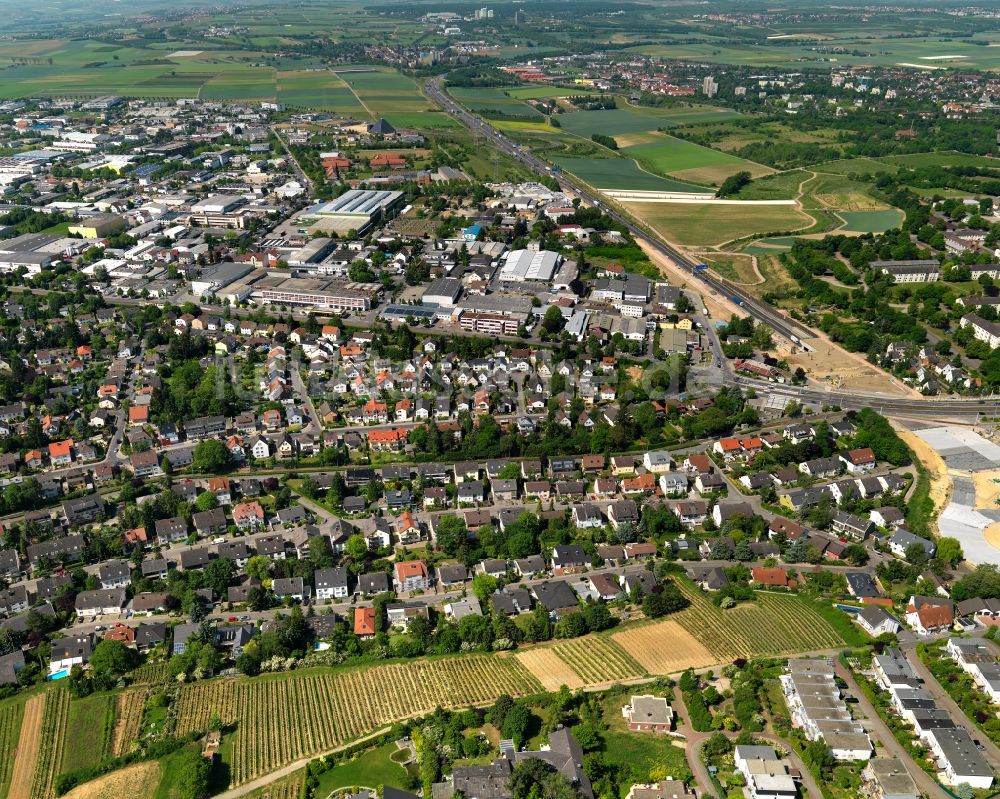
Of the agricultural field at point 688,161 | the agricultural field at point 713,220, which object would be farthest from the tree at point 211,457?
the agricultural field at point 688,161

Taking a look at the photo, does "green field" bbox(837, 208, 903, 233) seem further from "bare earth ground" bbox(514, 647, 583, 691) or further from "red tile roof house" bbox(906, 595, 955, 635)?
"bare earth ground" bbox(514, 647, 583, 691)

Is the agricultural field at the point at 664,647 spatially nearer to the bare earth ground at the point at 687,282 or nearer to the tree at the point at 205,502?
the tree at the point at 205,502

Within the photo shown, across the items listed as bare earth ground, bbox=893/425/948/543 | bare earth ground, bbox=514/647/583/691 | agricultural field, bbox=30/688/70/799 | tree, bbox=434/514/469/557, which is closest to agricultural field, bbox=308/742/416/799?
bare earth ground, bbox=514/647/583/691

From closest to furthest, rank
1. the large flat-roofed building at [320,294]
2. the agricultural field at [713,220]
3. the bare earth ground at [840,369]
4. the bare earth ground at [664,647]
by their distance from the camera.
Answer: the bare earth ground at [664,647], the bare earth ground at [840,369], the large flat-roofed building at [320,294], the agricultural field at [713,220]

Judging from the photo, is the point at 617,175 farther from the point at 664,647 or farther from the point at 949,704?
the point at 949,704

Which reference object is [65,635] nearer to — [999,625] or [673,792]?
[673,792]

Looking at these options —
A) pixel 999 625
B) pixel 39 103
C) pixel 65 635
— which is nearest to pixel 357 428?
pixel 65 635
